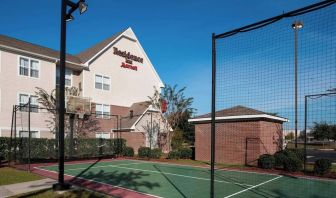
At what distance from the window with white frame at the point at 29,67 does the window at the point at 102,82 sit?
19.7 ft

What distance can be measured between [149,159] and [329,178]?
13.0 m

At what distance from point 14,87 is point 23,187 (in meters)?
14.6

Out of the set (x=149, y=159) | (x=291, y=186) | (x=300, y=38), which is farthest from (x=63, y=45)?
(x=149, y=159)

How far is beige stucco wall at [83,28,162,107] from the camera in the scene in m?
30.0

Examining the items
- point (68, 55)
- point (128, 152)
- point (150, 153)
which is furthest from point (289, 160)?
point (68, 55)

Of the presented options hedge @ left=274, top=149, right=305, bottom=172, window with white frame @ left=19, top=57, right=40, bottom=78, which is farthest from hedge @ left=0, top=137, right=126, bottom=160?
hedge @ left=274, top=149, right=305, bottom=172

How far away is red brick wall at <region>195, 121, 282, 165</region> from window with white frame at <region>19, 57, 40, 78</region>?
1455 cm

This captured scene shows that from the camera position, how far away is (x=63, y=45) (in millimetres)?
10281

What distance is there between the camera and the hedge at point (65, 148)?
19.2m

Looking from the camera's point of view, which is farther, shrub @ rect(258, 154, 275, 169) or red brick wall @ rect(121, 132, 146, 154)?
red brick wall @ rect(121, 132, 146, 154)

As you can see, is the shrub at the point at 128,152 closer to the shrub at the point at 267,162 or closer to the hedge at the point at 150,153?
the hedge at the point at 150,153

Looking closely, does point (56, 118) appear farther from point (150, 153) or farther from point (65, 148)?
point (150, 153)

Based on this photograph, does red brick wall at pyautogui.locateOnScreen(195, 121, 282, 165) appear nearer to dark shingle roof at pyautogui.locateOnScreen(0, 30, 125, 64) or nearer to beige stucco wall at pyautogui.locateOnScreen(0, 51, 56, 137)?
beige stucco wall at pyautogui.locateOnScreen(0, 51, 56, 137)

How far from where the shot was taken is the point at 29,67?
25016 mm
